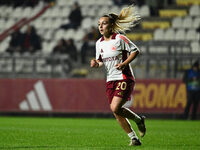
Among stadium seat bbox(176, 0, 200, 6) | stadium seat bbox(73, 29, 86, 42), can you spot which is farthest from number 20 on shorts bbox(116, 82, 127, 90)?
stadium seat bbox(176, 0, 200, 6)

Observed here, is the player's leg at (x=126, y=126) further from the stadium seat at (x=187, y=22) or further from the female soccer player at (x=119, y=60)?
the stadium seat at (x=187, y=22)

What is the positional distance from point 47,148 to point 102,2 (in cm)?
1887

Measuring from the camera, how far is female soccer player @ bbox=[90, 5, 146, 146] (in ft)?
29.4

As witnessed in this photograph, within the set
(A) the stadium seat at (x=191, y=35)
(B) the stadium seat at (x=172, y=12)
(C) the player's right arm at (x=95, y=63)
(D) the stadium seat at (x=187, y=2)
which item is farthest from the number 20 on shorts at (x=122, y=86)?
(D) the stadium seat at (x=187, y=2)

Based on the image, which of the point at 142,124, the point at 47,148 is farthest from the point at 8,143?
the point at 142,124

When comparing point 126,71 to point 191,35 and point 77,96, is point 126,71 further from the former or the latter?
point 191,35

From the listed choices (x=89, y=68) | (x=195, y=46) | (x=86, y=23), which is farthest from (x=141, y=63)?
(x=86, y=23)

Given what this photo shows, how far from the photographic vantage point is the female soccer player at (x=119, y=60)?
29.4ft

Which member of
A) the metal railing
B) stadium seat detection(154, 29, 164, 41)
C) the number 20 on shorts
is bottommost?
the metal railing

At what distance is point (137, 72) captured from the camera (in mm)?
19781

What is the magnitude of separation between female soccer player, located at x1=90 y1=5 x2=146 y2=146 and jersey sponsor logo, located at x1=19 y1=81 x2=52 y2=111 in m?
11.7

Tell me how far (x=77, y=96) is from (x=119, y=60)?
1166 centimetres

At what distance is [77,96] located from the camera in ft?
67.8

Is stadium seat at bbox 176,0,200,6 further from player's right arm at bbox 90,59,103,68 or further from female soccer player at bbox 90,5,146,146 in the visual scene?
player's right arm at bbox 90,59,103,68
